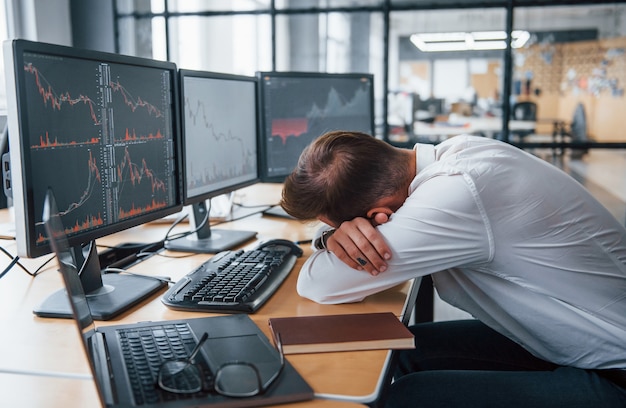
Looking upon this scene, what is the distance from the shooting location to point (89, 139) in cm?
127

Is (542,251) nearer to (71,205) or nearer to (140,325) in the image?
(140,325)

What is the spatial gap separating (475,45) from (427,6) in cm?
36

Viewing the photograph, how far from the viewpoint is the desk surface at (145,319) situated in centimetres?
98

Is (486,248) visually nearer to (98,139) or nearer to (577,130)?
(98,139)

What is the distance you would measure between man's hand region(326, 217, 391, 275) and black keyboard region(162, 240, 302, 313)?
19 cm

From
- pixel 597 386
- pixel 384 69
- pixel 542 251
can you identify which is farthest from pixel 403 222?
pixel 384 69

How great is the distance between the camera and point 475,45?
12.1ft

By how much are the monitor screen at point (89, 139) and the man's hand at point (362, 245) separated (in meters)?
0.47

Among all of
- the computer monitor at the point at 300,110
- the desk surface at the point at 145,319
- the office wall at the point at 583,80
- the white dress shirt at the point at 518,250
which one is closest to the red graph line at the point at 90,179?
the desk surface at the point at 145,319

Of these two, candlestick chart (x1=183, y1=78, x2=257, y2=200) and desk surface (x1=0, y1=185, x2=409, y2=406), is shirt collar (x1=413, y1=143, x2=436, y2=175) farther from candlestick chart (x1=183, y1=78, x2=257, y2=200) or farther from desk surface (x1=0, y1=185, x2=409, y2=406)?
candlestick chart (x1=183, y1=78, x2=257, y2=200)

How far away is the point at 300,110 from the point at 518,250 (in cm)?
129

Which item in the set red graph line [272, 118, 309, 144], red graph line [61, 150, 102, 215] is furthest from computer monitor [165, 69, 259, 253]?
red graph line [61, 150, 102, 215]

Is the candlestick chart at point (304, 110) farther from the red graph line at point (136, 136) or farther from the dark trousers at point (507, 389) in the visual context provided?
the dark trousers at point (507, 389)

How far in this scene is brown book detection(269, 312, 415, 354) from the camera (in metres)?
1.08
